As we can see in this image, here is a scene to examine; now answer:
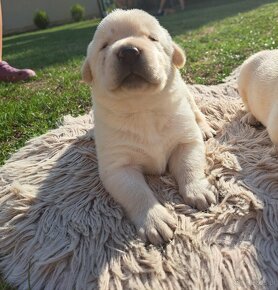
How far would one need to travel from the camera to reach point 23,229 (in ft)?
7.18

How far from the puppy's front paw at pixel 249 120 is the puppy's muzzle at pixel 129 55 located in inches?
50.2

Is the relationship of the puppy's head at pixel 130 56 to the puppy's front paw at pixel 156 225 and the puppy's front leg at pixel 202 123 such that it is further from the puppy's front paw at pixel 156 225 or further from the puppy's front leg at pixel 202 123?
the puppy's front paw at pixel 156 225

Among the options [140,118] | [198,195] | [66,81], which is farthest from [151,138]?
[66,81]

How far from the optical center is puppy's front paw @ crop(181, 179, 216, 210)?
211cm

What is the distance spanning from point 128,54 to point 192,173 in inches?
28.6

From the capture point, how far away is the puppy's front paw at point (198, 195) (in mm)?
2109

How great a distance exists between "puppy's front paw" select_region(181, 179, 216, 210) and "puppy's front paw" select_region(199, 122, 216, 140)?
733mm

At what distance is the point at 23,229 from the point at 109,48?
3.52 ft

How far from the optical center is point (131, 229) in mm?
2035

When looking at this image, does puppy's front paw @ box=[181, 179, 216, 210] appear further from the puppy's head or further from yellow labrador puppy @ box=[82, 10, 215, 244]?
the puppy's head

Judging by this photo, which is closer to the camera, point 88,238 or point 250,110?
point 88,238

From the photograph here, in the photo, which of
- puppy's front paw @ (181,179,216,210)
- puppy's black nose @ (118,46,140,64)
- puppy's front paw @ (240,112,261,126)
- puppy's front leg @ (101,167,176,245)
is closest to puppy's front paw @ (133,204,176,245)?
puppy's front leg @ (101,167,176,245)

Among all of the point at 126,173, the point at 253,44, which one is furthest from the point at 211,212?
the point at 253,44

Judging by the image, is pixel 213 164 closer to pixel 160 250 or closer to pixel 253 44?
pixel 160 250
